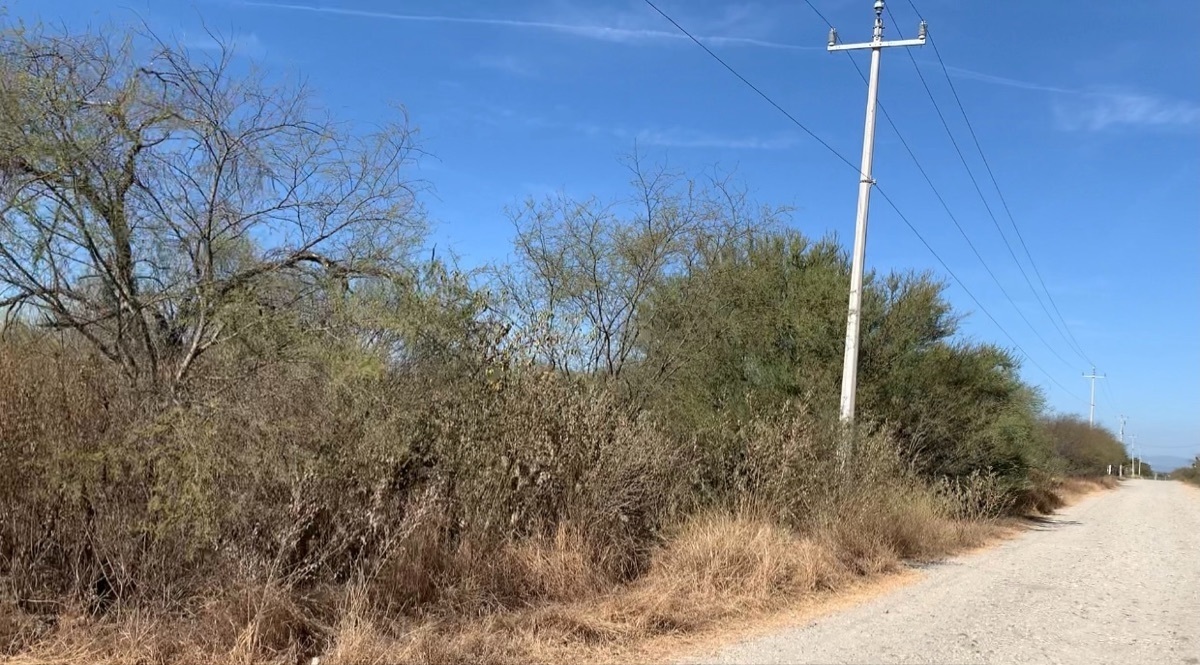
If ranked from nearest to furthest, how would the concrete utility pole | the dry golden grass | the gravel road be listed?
1. the dry golden grass
2. the gravel road
3. the concrete utility pole

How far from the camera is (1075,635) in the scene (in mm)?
7688

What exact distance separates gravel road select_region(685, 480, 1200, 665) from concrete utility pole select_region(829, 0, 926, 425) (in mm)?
2970

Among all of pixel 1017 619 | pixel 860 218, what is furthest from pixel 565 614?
pixel 860 218

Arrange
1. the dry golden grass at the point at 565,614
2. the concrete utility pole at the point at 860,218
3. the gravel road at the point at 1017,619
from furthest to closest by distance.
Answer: the concrete utility pole at the point at 860,218
the gravel road at the point at 1017,619
the dry golden grass at the point at 565,614

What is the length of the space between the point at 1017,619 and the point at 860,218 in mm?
7680

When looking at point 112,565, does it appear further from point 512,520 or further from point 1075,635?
point 1075,635

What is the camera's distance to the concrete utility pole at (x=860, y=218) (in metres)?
13.5

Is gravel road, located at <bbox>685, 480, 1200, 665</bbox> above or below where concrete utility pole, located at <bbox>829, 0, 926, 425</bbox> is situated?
below

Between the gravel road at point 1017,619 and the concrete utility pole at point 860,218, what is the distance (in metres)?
2.97

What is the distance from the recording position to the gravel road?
6703mm

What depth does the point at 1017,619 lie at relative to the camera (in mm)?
8273

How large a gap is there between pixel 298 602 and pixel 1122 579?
1106 cm

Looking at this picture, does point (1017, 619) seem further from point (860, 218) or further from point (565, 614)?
point (860, 218)

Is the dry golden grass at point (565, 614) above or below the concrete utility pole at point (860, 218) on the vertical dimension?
below
